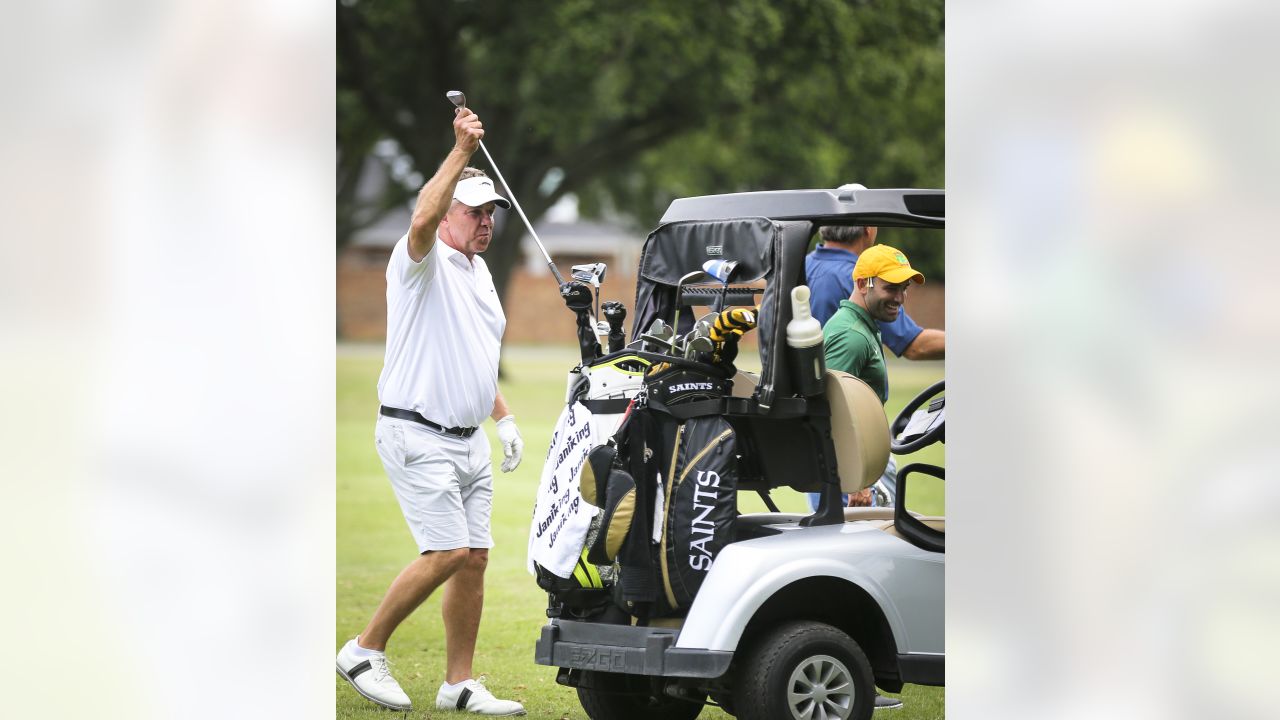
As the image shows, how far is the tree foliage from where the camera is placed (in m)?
26.0

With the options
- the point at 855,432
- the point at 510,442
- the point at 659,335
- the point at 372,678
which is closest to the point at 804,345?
the point at 855,432

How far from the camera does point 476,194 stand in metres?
6.21

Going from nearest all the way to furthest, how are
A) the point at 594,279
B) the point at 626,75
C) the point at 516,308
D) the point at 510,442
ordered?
the point at 594,279
the point at 510,442
the point at 626,75
the point at 516,308

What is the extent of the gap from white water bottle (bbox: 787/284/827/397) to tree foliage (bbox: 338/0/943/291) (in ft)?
67.2

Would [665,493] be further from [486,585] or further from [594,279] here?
[486,585]

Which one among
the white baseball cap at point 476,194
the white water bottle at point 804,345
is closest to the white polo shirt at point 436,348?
the white baseball cap at point 476,194

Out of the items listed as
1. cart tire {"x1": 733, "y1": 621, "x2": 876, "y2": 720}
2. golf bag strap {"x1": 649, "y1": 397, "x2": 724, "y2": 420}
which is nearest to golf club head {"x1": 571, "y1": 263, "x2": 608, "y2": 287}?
golf bag strap {"x1": 649, "y1": 397, "x2": 724, "y2": 420}

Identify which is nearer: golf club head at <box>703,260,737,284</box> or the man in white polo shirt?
golf club head at <box>703,260,737,284</box>

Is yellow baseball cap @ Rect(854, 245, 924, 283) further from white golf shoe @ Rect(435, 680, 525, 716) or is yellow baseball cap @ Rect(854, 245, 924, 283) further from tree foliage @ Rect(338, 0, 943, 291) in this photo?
tree foliage @ Rect(338, 0, 943, 291)

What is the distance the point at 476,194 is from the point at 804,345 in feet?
5.01
